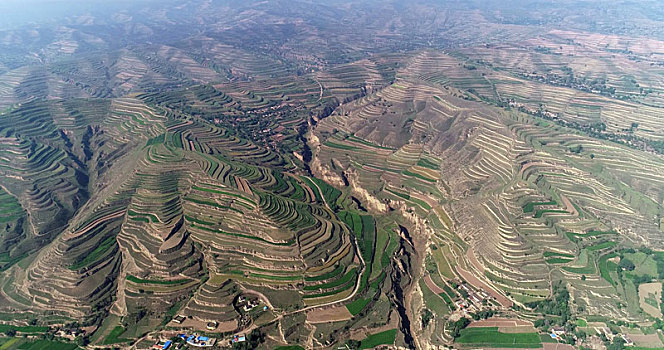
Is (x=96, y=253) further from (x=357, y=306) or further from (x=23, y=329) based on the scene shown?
(x=357, y=306)

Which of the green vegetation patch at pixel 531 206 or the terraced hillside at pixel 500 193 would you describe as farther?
the green vegetation patch at pixel 531 206

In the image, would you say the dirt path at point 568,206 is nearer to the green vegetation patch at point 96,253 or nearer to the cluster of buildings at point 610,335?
the cluster of buildings at point 610,335

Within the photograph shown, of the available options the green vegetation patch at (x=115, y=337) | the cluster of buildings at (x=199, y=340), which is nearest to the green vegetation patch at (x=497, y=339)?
the cluster of buildings at (x=199, y=340)

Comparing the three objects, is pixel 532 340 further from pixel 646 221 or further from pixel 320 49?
pixel 320 49

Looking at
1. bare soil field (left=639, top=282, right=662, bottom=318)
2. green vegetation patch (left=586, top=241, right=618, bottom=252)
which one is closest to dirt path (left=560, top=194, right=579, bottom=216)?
green vegetation patch (left=586, top=241, right=618, bottom=252)

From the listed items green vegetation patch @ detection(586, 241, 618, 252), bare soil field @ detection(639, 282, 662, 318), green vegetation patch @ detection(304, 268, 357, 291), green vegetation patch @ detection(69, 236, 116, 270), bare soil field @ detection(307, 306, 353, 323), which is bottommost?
green vegetation patch @ detection(69, 236, 116, 270)

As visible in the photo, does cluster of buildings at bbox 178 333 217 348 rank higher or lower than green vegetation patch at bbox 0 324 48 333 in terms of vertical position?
higher

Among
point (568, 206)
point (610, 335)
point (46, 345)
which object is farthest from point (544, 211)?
point (46, 345)

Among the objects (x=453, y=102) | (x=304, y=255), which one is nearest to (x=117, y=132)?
(x=304, y=255)

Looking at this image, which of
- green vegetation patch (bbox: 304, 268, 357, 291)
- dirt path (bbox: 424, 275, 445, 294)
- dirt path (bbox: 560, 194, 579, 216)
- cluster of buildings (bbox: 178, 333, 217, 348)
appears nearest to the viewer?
cluster of buildings (bbox: 178, 333, 217, 348)

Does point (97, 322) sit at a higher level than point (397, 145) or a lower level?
lower

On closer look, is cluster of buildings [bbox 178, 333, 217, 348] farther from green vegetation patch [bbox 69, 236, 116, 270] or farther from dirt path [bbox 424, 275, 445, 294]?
dirt path [bbox 424, 275, 445, 294]
